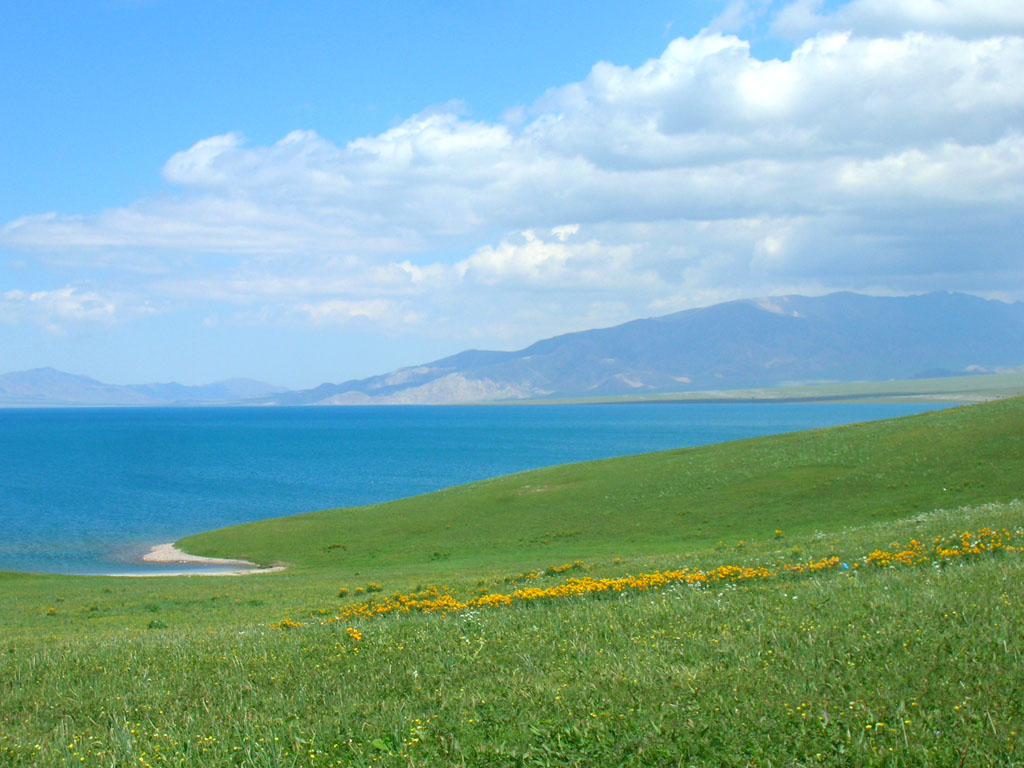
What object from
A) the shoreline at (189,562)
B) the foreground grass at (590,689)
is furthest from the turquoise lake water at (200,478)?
the foreground grass at (590,689)

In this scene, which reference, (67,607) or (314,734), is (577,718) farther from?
(67,607)

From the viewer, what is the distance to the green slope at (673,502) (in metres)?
39.6

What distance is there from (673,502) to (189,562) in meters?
31.4

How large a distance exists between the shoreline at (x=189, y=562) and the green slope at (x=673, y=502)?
120 centimetres

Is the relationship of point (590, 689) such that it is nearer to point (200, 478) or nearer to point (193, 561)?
point (193, 561)

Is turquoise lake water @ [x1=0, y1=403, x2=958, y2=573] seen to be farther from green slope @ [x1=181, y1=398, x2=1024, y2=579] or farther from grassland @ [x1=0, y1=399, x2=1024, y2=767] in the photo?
grassland @ [x1=0, y1=399, x2=1024, y2=767]

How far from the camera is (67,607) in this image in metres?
27.5

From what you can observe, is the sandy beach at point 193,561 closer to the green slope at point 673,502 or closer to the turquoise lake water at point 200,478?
the green slope at point 673,502

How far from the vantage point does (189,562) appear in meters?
53.0

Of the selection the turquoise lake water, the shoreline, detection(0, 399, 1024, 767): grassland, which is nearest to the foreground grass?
detection(0, 399, 1024, 767): grassland

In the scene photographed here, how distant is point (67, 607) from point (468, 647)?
73.8 feet

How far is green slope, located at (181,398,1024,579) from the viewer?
130 ft

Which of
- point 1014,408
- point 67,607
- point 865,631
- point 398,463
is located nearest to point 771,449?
point 1014,408

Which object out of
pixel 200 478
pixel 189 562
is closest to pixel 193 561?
pixel 189 562
